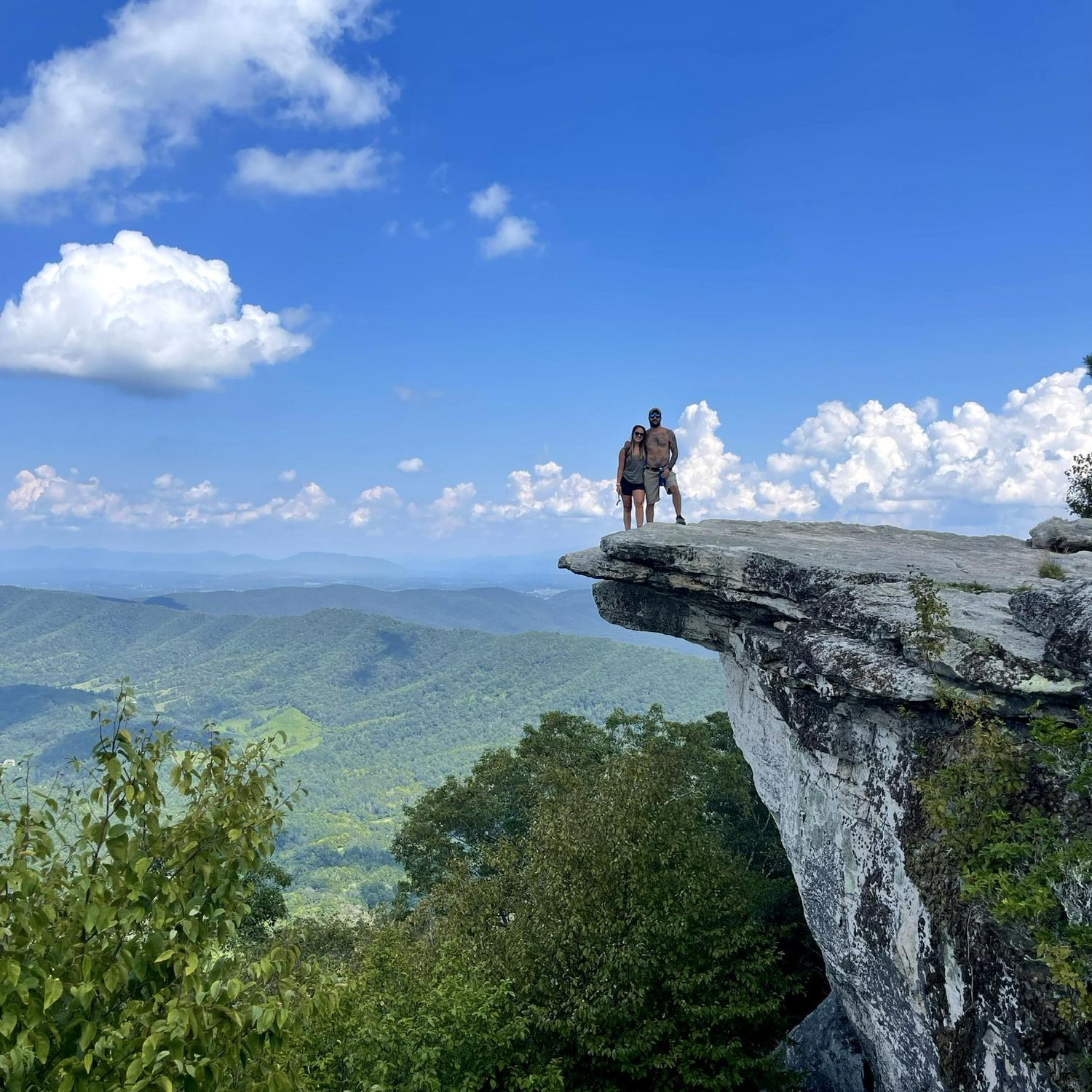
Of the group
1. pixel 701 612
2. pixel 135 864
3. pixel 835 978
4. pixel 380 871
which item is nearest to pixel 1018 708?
pixel 835 978

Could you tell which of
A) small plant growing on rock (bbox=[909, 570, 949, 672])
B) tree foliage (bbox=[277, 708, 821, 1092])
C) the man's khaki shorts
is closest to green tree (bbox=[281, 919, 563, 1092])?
tree foliage (bbox=[277, 708, 821, 1092])

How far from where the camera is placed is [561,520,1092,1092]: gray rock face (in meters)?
10.3

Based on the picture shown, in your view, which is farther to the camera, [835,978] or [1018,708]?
[835,978]

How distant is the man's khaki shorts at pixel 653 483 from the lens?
72.8 ft

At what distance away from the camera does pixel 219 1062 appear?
214 inches

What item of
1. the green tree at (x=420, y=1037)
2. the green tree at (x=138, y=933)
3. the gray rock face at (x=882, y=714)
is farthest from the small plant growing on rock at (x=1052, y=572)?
the green tree at (x=138, y=933)

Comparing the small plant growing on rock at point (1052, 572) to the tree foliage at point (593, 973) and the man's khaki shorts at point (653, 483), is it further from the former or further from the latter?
the tree foliage at point (593, 973)

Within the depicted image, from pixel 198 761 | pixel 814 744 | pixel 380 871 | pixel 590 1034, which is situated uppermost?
pixel 198 761

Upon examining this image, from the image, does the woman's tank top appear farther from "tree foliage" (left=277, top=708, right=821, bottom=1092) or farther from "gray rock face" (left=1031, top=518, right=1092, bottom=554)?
"gray rock face" (left=1031, top=518, right=1092, bottom=554)

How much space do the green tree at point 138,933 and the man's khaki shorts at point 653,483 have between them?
16731 mm

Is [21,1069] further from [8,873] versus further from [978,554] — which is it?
[978,554]

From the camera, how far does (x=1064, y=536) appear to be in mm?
19953

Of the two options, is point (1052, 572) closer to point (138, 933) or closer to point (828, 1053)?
point (828, 1053)

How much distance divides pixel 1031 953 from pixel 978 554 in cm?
1193
